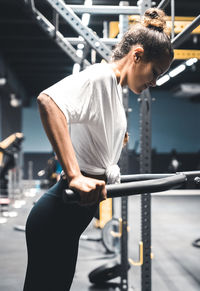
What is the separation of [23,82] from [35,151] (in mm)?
2758

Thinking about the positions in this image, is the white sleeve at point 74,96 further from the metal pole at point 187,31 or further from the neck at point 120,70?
the metal pole at point 187,31

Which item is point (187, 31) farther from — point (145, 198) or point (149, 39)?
point (145, 198)

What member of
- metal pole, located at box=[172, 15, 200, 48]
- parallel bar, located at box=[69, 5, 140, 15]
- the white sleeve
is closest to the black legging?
the white sleeve

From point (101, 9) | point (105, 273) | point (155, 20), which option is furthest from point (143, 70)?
point (105, 273)

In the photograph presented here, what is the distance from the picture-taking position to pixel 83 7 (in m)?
2.09

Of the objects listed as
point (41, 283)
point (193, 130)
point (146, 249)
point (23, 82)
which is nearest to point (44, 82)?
point (23, 82)

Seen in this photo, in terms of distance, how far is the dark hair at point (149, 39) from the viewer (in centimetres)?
106

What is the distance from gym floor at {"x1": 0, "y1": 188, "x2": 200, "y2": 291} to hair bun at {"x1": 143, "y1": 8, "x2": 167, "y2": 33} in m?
2.38

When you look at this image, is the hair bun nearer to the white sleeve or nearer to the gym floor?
the white sleeve

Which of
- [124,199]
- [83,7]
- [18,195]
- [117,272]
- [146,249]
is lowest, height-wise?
[18,195]

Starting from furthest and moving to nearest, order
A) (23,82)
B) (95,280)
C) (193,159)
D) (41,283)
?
(193,159) → (23,82) → (95,280) → (41,283)

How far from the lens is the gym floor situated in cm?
303

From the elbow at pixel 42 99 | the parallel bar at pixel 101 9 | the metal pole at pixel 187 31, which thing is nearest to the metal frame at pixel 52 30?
the parallel bar at pixel 101 9

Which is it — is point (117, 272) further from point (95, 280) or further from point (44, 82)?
point (44, 82)
